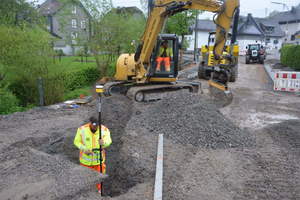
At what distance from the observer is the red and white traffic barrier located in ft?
40.5

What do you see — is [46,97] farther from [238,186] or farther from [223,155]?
[238,186]

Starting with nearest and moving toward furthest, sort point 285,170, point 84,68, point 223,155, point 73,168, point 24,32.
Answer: point 73,168 < point 285,170 < point 223,155 < point 24,32 < point 84,68

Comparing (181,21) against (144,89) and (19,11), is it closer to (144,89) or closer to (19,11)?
(19,11)

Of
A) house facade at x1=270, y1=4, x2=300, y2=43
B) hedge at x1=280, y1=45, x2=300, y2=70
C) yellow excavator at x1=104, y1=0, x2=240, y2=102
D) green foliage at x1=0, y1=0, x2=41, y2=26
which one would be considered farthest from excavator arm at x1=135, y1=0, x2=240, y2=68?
house facade at x1=270, y1=4, x2=300, y2=43

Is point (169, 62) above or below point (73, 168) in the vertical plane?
above

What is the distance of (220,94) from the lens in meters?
10.1

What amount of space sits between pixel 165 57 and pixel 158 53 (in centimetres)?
33

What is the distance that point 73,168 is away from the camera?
165 inches

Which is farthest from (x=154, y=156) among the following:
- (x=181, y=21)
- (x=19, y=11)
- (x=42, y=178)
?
(x=19, y=11)

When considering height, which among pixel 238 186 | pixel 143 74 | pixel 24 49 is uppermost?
pixel 24 49

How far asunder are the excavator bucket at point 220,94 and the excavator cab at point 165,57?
5.40 feet

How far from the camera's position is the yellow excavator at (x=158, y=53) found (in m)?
9.38

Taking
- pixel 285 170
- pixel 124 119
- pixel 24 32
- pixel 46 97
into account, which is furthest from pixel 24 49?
pixel 285 170

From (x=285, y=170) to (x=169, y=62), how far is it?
633cm
